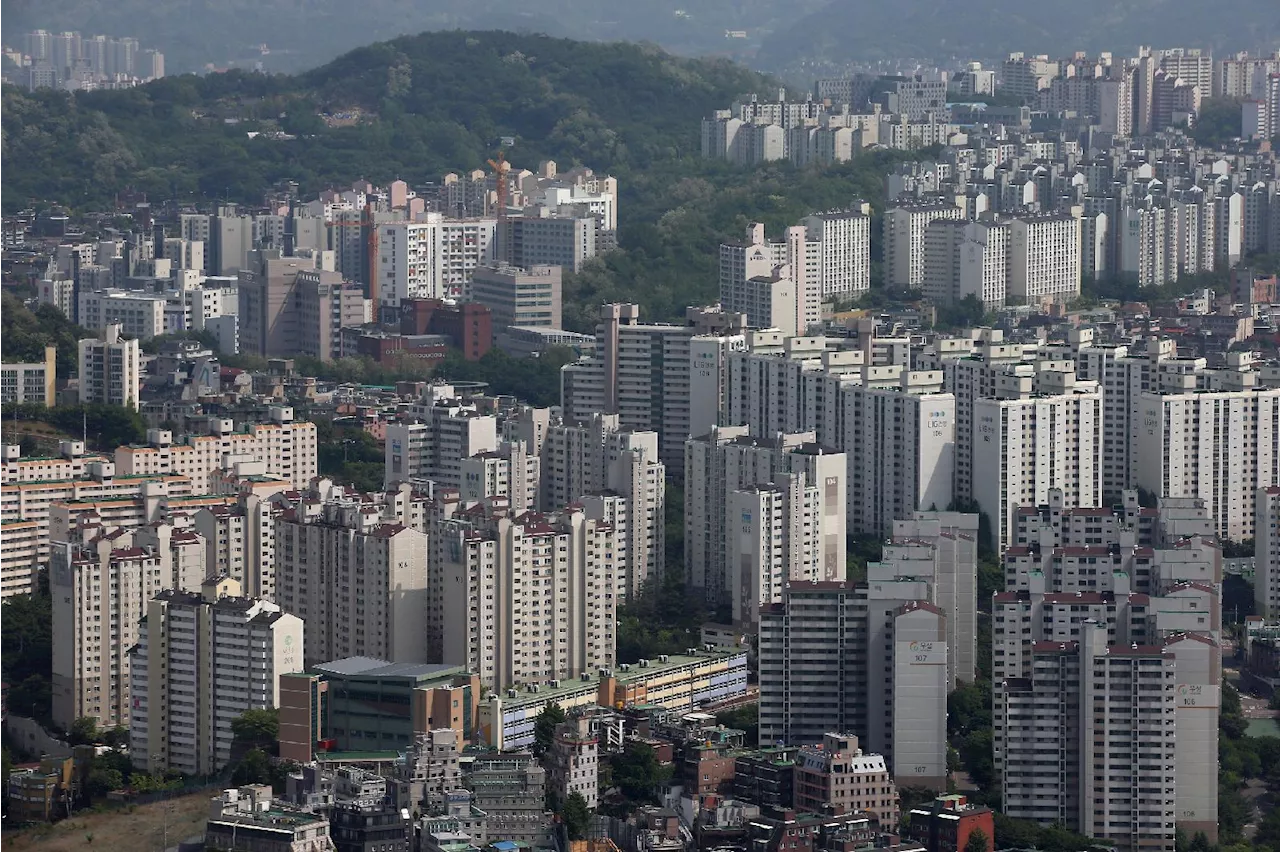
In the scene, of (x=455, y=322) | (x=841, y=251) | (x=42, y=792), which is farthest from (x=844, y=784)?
(x=841, y=251)

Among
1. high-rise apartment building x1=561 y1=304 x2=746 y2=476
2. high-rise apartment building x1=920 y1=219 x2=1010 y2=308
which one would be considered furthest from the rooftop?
high-rise apartment building x1=920 y1=219 x2=1010 y2=308

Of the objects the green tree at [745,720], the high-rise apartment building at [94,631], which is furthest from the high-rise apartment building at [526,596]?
the high-rise apartment building at [94,631]

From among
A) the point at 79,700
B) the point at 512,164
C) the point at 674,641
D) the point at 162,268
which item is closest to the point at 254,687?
the point at 79,700

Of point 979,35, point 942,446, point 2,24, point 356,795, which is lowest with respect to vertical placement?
point 356,795

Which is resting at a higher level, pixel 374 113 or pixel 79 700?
pixel 374 113

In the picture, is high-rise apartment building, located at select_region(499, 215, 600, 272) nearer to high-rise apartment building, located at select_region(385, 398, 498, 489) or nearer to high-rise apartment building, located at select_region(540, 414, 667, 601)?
high-rise apartment building, located at select_region(385, 398, 498, 489)

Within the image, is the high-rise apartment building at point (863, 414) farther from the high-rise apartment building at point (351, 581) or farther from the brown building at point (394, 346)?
the brown building at point (394, 346)

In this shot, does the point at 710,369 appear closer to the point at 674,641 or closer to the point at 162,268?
the point at 674,641
